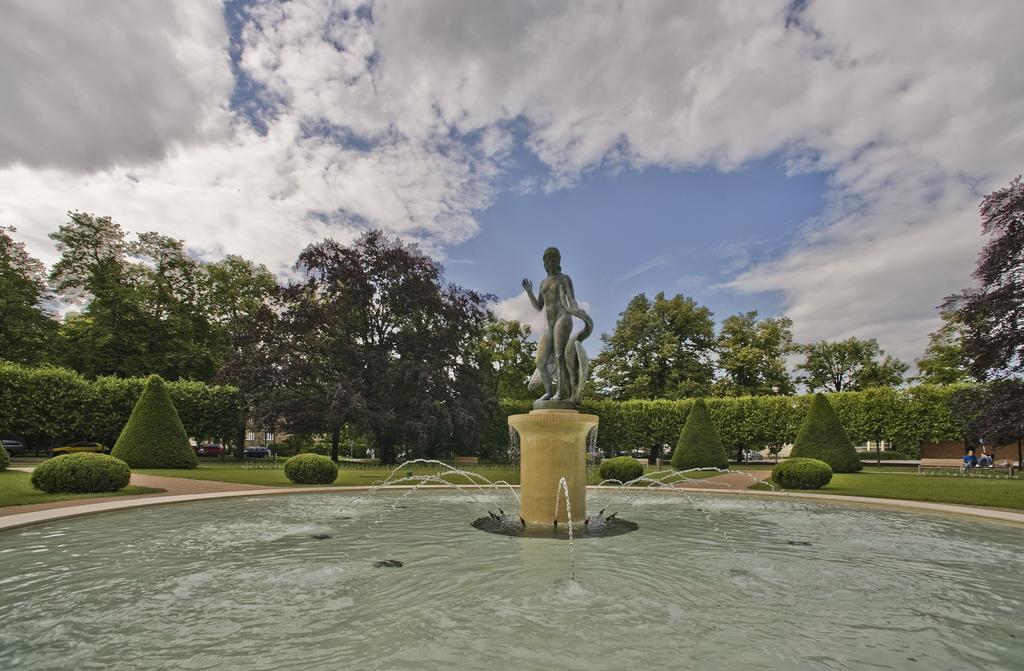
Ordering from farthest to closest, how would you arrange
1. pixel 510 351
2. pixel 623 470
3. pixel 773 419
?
1. pixel 510 351
2. pixel 773 419
3. pixel 623 470

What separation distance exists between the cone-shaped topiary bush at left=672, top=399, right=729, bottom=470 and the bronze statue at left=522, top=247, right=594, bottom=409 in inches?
721

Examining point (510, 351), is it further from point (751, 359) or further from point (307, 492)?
point (307, 492)

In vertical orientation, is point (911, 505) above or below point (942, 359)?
below

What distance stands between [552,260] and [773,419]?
31.7m

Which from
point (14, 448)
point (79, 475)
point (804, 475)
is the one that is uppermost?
point (14, 448)

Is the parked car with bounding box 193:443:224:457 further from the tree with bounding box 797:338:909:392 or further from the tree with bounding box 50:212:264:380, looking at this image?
the tree with bounding box 797:338:909:392

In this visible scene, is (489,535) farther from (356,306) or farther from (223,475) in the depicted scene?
(356,306)

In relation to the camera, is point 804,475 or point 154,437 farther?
point 154,437

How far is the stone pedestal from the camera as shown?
9.53 m

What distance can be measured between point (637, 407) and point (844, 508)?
2713cm

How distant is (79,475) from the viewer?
48.0 ft

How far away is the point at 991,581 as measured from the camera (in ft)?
20.4

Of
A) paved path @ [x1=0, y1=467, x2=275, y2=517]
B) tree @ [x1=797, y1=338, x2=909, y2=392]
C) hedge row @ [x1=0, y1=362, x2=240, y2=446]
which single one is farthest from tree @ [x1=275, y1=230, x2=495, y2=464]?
tree @ [x1=797, y1=338, x2=909, y2=392]

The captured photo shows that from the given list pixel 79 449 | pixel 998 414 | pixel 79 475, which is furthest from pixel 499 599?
pixel 79 449
